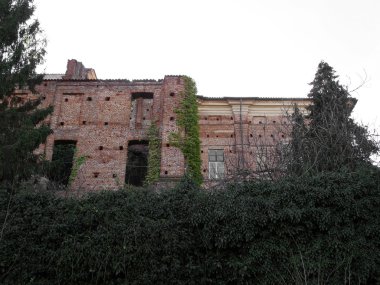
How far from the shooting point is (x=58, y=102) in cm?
1986

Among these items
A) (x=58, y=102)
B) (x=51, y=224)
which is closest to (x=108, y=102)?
(x=58, y=102)

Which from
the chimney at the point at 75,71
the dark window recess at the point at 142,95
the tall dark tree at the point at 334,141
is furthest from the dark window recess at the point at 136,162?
the tall dark tree at the point at 334,141

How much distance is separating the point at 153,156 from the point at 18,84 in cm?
718

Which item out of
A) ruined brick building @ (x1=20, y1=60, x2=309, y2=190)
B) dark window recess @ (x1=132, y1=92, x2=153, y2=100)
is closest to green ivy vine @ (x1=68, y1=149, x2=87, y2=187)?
ruined brick building @ (x1=20, y1=60, x2=309, y2=190)

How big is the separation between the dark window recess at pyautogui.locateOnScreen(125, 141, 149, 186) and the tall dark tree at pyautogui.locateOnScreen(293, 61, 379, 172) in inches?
343

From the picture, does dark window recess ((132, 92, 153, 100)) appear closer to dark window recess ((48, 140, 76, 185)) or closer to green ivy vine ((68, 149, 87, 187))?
dark window recess ((48, 140, 76, 185))

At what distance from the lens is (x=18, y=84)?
513 inches

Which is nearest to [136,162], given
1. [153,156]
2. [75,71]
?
[153,156]

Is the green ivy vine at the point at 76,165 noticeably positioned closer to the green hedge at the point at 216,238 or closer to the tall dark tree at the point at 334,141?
the green hedge at the point at 216,238

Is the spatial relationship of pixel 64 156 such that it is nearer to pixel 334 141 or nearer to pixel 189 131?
pixel 189 131

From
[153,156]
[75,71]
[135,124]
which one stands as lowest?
[153,156]

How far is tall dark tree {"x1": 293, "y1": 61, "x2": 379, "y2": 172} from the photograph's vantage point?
12.9 metres

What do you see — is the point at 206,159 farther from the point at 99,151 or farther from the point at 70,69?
the point at 70,69

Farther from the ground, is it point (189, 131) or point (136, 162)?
point (189, 131)
